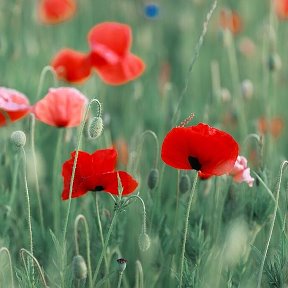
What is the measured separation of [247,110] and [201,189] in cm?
114

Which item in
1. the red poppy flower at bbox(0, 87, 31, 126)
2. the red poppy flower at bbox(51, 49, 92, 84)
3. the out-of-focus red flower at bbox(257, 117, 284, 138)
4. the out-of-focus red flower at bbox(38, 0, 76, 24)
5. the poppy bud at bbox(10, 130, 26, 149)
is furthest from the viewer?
the out-of-focus red flower at bbox(38, 0, 76, 24)

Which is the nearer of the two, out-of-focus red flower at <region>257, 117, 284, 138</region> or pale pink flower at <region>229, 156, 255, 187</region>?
pale pink flower at <region>229, 156, 255, 187</region>

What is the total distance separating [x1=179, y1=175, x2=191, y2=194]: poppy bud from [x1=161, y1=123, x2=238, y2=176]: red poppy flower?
287mm

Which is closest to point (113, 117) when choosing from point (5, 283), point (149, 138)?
point (149, 138)

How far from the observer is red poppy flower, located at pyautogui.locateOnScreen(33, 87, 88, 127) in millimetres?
1865

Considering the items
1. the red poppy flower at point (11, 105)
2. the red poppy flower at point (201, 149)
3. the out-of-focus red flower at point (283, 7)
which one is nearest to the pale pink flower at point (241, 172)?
the red poppy flower at point (201, 149)

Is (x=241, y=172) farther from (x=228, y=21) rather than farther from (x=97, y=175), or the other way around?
(x=228, y=21)

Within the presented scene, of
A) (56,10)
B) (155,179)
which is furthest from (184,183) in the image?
(56,10)

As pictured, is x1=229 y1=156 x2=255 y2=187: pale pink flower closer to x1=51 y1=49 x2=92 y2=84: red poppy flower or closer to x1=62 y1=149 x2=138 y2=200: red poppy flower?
x1=62 y1=149 x2=138 y2=200: red poppy flower

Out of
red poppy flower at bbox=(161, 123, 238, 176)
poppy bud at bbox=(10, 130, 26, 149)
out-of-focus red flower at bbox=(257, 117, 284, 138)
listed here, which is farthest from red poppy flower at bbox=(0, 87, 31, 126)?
out-of-focus red flower at bbox=(257, 117, 284, 138)

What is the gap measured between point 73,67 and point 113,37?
0.16m

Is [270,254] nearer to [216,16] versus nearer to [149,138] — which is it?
[149,138]

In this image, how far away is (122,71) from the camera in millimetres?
2301

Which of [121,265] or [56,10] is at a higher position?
[56,10]
